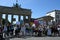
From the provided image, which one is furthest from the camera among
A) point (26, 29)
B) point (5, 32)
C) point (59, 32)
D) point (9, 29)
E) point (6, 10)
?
point (6, 10)

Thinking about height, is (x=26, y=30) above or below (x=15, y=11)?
below

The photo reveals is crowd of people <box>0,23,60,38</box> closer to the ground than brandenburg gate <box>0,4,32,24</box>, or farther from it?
closer to the ground

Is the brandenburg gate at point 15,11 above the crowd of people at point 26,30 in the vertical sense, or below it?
above

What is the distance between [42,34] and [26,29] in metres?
2.28

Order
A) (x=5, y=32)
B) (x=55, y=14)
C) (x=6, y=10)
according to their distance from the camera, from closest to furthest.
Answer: (x=5, y=32), (x=6, y=10), (x=55, y=14)

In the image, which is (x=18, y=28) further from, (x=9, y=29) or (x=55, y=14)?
(x=55, y=14)

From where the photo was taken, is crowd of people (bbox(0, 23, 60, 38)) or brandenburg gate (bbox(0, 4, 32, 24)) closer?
crowd of people (bbox(0, 23, 60, 38))

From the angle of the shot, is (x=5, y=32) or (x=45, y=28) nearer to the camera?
(x=5, y=32)

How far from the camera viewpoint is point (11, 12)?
46312 millimetres

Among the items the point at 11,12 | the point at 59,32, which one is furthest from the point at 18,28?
the point at 11,12

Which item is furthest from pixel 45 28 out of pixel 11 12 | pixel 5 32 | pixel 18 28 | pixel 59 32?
pixel 11 12

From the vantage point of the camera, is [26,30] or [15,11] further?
[15,11]

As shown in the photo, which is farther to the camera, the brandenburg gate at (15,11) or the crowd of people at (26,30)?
the brandenburg gate at (15,11)

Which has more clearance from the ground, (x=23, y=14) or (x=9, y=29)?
(x=23, y=14)
